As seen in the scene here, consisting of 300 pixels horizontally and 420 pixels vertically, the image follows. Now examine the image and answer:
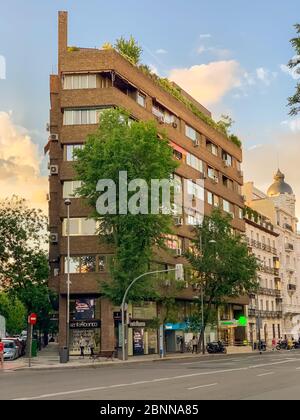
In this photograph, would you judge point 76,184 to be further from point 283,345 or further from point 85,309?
point 283,345

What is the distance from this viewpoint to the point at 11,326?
120438 mm

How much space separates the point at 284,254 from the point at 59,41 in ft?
181

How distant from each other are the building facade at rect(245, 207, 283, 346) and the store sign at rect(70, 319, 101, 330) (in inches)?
1285

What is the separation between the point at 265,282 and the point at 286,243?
42.0ft

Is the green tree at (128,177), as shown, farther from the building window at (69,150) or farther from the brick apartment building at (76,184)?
the building window at (69,150)

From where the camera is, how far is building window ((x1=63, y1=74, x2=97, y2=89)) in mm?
51562

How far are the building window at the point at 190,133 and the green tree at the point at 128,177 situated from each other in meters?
21.9

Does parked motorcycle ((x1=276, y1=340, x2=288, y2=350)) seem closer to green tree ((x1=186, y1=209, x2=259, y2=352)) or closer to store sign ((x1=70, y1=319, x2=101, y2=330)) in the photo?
green tree ((x1=186, y1=209, x2=259, y2=352))

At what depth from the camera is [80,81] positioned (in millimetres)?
51625

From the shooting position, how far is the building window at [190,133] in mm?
64000

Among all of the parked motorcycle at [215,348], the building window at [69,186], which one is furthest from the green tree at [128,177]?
the parked motorcycle at [215,348]

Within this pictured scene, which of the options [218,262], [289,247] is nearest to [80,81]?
[218,262]

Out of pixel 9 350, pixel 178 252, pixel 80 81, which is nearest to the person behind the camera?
pixel 9 350

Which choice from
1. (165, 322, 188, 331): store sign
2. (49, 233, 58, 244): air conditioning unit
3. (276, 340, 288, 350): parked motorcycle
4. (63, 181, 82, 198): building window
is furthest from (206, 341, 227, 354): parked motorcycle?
(63, 181, 82, 198): building window
